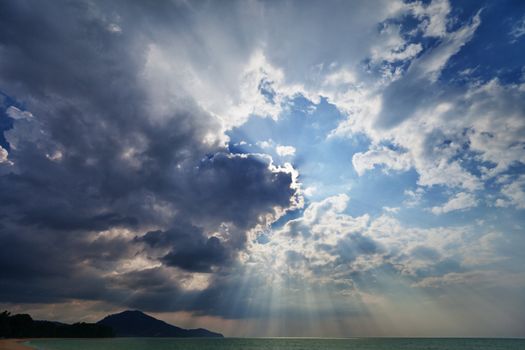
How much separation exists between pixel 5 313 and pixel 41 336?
1599 inches

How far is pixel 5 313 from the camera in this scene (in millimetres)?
152750

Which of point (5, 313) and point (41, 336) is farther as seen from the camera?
point (41, 336)

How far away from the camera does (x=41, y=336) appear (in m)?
182
